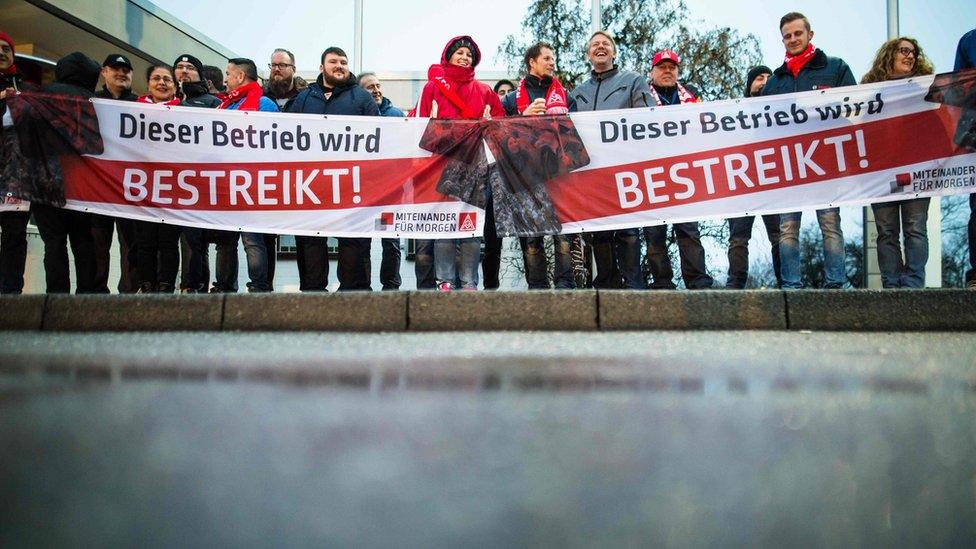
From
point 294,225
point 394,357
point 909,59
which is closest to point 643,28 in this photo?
point 909,59

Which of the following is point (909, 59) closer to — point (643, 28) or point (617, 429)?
point (617, 429)

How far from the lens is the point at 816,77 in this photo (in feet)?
23.5

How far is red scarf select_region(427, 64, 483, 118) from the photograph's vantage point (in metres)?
7.23

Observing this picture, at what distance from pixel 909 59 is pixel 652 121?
2.14m

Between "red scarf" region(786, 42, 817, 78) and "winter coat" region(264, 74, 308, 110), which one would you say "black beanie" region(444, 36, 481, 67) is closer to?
"winter coat" region(264, 74, 308, 110)

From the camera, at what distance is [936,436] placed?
7.45 feet

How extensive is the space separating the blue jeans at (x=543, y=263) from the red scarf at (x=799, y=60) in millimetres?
2332

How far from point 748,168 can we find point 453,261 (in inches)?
92.8

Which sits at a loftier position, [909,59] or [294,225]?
[909,59]

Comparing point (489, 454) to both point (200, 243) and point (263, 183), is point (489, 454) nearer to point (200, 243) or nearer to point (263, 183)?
point (263, 183)

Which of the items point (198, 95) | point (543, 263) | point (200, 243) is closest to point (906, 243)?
point (543, 263)

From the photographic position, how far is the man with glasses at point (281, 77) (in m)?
8.27

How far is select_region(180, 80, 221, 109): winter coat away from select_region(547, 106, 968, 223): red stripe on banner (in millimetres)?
3380

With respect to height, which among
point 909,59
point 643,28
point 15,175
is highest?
point 643,28
